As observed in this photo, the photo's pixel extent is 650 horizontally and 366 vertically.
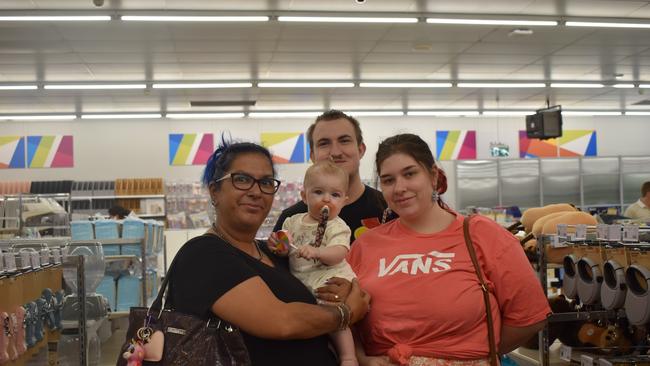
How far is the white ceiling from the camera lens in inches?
294

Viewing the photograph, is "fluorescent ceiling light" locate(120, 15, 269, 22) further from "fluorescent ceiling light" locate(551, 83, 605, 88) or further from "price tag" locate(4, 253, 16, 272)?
"fluorescent ceiling light" locate(551, 83, 605, 88)

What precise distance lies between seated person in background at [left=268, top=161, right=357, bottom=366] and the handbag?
43 centimetres

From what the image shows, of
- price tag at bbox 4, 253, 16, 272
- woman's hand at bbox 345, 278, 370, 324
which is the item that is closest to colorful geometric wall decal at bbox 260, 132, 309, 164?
price tag at bbox 4, 253, 16, 272

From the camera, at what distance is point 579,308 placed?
3.84m

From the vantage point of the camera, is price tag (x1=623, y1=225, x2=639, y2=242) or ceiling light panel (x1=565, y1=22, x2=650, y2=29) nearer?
price tag (x1=623, y1=225, x2=639, y2=242)

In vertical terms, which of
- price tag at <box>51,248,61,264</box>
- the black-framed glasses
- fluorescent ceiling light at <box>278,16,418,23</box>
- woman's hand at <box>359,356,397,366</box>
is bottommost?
woman's hand at <box>359,356,397,366</box>

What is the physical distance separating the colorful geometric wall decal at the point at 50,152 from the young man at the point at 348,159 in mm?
12985

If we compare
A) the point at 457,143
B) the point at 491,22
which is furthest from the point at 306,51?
the point at 457,143

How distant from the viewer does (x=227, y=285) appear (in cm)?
166

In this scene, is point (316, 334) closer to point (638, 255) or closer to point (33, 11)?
point (638, 255)

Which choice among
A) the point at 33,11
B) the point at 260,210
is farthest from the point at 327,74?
the point at 260,210

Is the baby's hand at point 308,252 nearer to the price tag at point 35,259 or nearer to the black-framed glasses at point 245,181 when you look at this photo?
the black-framed glasses at point 245,181

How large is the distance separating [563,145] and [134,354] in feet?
54.0

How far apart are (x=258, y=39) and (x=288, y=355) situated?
725 cm
